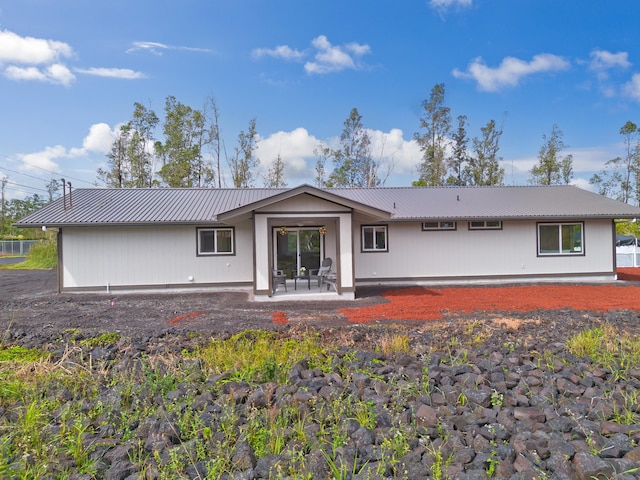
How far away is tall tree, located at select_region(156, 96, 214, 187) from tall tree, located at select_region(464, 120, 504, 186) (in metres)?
20.4

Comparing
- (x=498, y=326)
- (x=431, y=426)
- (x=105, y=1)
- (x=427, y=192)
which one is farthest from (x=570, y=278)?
(x=105, y=1)

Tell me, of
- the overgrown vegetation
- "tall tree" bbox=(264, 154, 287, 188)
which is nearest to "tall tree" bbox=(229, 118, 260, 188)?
"tall tree" bbox=(264, 154, 287, 188)

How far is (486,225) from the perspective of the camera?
42.2 feet

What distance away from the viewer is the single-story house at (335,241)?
11.6m

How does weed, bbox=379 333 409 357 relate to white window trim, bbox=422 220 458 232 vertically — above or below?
below

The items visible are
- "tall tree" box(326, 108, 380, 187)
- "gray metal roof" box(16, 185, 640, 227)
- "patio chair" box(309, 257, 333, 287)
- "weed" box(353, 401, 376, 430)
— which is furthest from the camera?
"tall tree" box(326, 108, 380, 187)

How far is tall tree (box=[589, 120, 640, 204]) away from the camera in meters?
27.7

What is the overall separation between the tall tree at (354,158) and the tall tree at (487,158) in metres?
7.92

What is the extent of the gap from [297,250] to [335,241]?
1.42m

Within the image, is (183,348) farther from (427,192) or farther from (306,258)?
(427,192)

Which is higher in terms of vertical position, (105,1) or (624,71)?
(624,71)

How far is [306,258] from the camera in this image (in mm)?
12945

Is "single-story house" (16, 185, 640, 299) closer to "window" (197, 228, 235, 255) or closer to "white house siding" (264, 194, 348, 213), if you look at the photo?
"window" (197, 228, 235, 255)

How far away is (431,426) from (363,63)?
2099 cm
